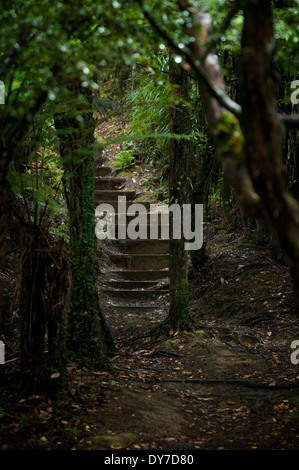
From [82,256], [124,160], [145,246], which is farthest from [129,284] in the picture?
[124,160]

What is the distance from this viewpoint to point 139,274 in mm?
8984

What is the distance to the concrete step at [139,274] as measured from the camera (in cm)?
891

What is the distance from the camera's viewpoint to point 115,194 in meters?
11.4

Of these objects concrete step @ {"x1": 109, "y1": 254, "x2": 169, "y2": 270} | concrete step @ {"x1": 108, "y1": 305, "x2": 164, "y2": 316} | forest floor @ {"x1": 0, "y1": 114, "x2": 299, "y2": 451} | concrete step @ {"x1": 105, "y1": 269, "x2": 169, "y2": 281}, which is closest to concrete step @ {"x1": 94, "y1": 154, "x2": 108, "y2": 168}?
concrete step @ {"x1": 109, "y1": 254, "x2": 169, "y2": 270}

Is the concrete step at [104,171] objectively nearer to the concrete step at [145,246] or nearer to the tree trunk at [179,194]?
the concrete step at [145,246]

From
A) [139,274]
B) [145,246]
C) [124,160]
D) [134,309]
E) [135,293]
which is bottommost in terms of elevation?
[134,309]

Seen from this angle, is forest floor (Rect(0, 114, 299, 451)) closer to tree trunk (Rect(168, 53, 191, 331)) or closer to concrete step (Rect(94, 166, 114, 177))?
tree trunk (Rect(168, 53, 191, 331))

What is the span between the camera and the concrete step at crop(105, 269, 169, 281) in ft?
29.2

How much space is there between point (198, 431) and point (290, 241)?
2061 millimetres

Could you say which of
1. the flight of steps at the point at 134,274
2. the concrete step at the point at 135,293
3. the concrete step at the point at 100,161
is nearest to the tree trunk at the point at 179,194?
the flight of steps at the point at 134,274

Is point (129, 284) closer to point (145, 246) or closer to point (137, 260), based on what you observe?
point (137, 260)

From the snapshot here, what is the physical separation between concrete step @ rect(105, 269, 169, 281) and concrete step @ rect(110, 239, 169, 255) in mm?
788

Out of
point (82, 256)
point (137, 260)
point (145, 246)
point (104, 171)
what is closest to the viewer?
point (82, 256)

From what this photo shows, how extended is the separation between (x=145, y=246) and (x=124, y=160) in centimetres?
374
